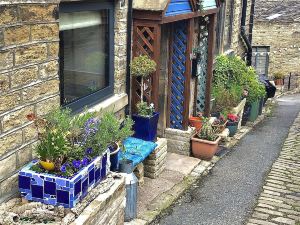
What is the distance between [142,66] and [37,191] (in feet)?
10.1

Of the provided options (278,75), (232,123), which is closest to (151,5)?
(232,123)

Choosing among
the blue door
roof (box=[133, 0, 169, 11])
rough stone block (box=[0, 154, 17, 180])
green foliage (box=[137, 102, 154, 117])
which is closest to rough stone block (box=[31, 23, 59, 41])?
rough stone block (box=[0, 154, 17, 180])

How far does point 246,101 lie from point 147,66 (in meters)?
6.29

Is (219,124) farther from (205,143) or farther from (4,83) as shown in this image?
(4,83)

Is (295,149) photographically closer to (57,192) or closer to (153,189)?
(153,189)

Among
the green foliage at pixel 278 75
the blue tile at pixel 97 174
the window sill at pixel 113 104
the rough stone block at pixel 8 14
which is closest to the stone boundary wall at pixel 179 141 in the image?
the window sill at pixel 113 104

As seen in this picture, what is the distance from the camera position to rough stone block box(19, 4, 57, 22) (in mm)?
4125

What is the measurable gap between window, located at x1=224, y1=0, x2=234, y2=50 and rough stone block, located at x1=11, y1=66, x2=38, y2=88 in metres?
9.26

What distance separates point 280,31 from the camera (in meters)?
23.1

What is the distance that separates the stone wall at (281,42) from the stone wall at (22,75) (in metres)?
20.4

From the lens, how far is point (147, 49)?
23.4 feet

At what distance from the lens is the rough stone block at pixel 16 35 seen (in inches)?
155

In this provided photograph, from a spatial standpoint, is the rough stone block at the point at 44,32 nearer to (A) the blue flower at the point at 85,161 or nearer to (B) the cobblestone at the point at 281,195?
(A) the blue flower at the point at 85,161

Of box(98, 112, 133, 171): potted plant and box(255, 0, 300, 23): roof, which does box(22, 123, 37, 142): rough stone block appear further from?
box(255, 0, 300, 23): roof
